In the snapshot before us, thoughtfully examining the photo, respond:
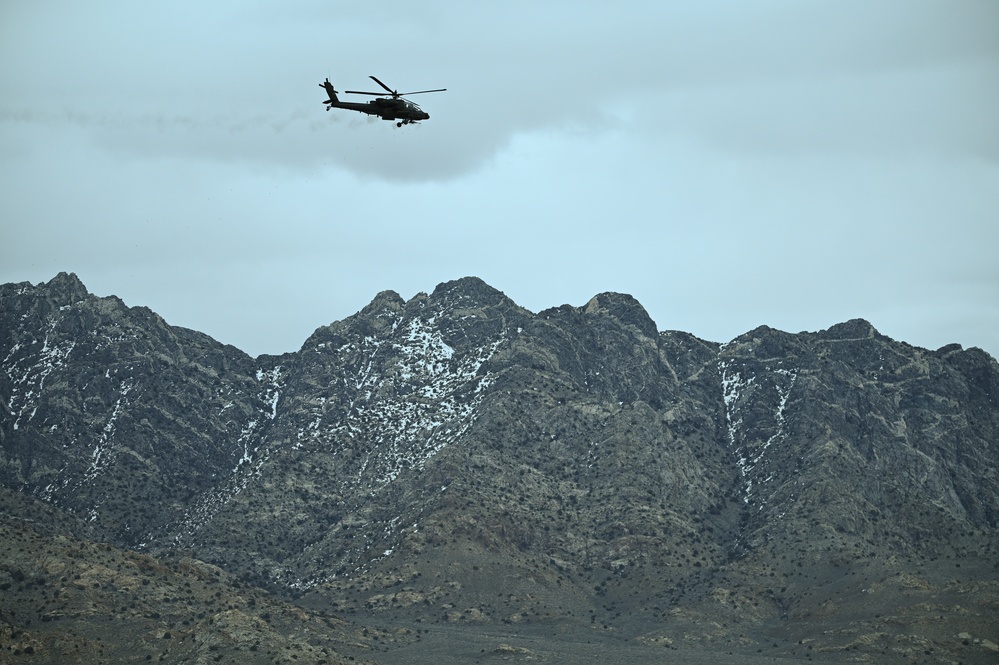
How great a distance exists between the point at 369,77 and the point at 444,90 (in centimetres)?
1408

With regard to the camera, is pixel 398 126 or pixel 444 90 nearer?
pixel 444 90

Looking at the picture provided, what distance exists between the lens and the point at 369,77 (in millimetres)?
193625

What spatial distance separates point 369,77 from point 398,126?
8.56 metres

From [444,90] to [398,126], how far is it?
16008mm

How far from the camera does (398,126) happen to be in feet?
652

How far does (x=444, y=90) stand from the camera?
606 feet
